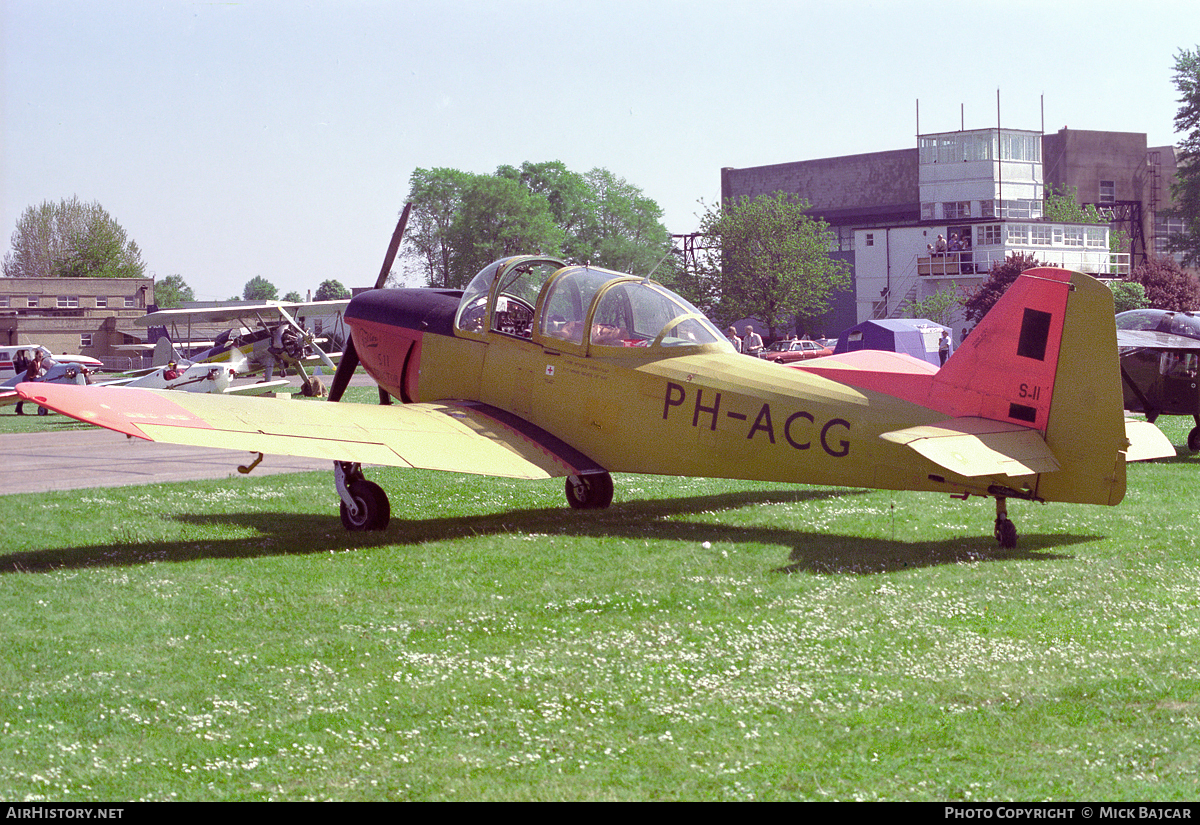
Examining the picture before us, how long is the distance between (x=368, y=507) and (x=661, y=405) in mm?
3046

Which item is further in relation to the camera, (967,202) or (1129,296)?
(967,202)

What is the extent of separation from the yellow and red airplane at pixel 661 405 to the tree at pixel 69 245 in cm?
10587

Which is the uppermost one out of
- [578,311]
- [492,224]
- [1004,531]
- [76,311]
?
[492,224]

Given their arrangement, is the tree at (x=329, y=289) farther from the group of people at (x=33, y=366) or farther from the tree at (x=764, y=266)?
the group of people at (x=33, y=366)

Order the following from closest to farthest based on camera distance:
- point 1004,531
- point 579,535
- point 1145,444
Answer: point 1004,531
point 1145,444
point 579,535

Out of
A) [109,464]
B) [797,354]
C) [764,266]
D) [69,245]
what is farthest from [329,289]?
[109,464]

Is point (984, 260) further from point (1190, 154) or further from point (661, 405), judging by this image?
point (661, 405)

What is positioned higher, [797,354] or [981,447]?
[981,447]

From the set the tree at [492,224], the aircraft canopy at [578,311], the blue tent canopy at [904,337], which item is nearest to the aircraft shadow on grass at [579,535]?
the aircraft canopy at [578,311]

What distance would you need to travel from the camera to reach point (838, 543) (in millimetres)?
9719

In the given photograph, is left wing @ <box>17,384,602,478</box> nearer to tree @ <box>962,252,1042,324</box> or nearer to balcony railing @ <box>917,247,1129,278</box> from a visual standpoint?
tree @ <box>962,252,1042,324</box>

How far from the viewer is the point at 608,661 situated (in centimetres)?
624

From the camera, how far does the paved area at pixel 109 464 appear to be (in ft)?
50.8

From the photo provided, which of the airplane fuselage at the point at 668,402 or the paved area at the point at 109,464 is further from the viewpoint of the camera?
the paved area at the point at 109,464
